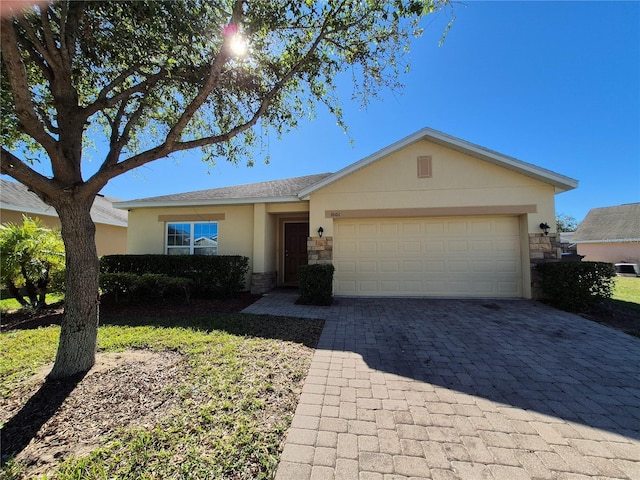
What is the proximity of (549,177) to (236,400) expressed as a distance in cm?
919

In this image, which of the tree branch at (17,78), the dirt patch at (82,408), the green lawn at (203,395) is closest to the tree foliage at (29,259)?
the green lawn at (203,395)

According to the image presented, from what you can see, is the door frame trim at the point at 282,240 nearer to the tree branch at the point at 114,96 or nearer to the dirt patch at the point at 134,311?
the dirt patch at the point at 134,311

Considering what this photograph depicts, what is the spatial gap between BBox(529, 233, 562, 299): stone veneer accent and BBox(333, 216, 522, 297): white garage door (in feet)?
1.20

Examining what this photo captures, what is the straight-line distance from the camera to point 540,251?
299 inches

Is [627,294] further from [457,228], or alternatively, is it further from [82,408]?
[82,408]

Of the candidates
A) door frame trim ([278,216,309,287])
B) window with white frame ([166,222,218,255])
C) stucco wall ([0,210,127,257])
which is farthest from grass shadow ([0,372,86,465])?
stucco wall ([0,210,127,257])

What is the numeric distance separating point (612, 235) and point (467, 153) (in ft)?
75.3

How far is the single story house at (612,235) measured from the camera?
19.8 metres

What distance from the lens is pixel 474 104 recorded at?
30.3ft

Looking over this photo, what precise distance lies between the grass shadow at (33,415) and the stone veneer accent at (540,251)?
10032mm

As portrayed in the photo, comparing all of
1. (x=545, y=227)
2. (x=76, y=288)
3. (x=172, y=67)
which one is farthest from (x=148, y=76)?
Answer: (x=545, y=227)

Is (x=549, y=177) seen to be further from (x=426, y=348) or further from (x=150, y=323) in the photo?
(x=150, y=323)

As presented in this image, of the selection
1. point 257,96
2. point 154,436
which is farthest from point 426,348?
point 257,96

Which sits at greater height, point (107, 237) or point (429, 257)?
point (107, 237)
